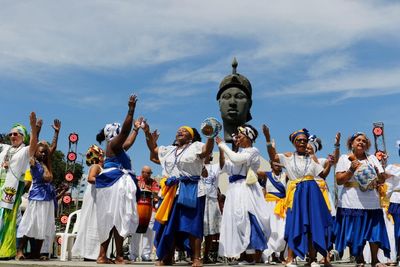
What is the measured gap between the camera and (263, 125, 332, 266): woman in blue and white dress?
22.3 ft

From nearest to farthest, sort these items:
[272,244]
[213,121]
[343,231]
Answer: [213,121], [343,231], [272,244]

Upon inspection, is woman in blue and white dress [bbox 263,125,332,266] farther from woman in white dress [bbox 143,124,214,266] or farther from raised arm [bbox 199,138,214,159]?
woman in white dress [bbox 143,124,214,266]

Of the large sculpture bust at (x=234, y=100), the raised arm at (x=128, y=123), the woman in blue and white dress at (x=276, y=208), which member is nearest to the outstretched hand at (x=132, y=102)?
the raised arm at (x=128, y=123)

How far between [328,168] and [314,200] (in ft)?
2.85

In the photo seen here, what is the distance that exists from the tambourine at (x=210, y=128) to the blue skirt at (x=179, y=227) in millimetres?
869

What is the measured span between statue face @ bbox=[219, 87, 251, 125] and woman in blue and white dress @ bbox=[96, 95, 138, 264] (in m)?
10.8

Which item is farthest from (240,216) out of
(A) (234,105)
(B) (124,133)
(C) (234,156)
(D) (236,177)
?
(A) (234,105)

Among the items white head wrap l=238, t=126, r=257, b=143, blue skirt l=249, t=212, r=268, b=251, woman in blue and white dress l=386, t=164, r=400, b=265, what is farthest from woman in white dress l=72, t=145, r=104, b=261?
woman in blue and white dress l=386, t=164, r=400, b=265

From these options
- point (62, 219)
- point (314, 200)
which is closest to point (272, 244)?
point (314, 200)

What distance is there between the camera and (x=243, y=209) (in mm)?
7500

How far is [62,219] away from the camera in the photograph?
55.0ft

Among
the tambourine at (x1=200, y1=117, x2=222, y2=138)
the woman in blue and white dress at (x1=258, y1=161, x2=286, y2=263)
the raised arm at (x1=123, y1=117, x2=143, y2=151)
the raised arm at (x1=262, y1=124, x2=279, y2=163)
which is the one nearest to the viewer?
the tambourine at (x1=200, y1=117, x2=222, y2=138)

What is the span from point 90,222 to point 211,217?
208cm

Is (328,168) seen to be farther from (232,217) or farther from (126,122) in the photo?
(126,122)
